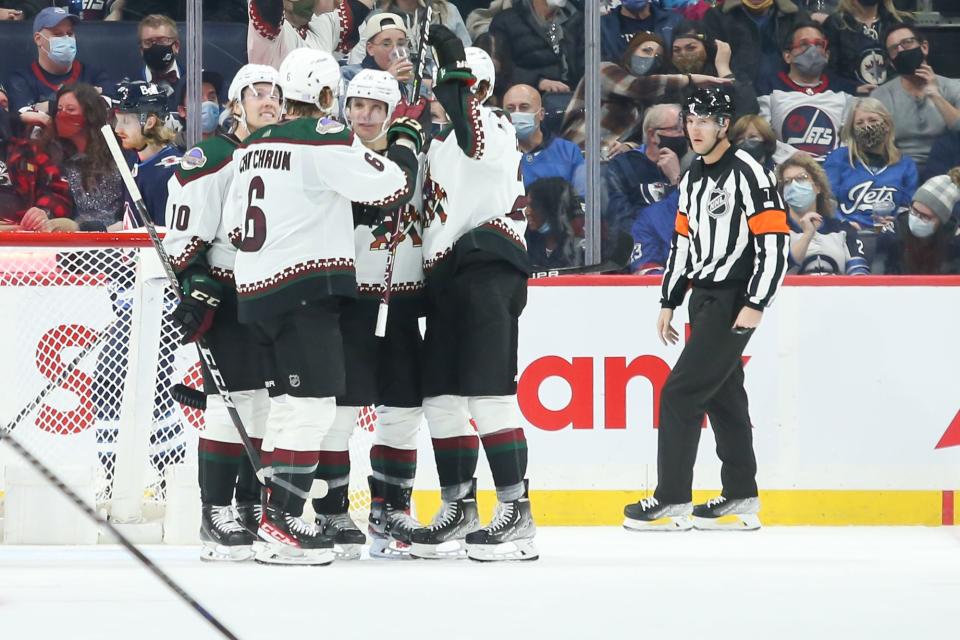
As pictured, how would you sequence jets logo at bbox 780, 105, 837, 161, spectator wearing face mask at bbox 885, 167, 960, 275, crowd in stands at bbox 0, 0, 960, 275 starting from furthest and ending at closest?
jets logo at bbox 780, 105, 837, 161
spectator wearing face mask at bbox 885, 167, 960, 275
crowd in stands at bbox 0, 0, 960, 275

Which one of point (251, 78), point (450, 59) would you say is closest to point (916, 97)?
point (450, 59)

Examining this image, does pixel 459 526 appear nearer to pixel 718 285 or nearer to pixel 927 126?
pixel 718 285

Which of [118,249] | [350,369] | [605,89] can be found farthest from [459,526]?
[605,89]

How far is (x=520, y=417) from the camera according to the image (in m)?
4.44

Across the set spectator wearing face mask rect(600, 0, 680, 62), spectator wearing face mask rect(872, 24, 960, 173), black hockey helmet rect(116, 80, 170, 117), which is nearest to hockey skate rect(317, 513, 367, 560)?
black hockey helmet rect(116, 80, 170, 117)

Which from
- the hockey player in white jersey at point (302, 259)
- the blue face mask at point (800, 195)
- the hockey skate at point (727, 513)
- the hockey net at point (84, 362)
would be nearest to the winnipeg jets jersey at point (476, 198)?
the hockey player in white jersey at point (302, 259)

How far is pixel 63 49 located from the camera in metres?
6.47

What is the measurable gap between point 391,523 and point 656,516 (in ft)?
3.10

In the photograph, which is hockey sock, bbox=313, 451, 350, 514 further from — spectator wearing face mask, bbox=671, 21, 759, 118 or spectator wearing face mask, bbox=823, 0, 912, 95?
spectator wearing face mask, bbox=823, 0, 912, 95

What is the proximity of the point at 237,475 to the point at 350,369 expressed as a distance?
440mm

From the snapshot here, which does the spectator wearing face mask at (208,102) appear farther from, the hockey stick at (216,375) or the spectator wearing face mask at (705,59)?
the hockey stick at (216,375)

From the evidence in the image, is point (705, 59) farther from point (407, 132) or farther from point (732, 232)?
point (407, 132)

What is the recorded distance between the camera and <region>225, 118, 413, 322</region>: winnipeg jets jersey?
3.29m

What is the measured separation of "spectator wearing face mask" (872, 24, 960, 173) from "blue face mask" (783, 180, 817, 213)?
529mm
